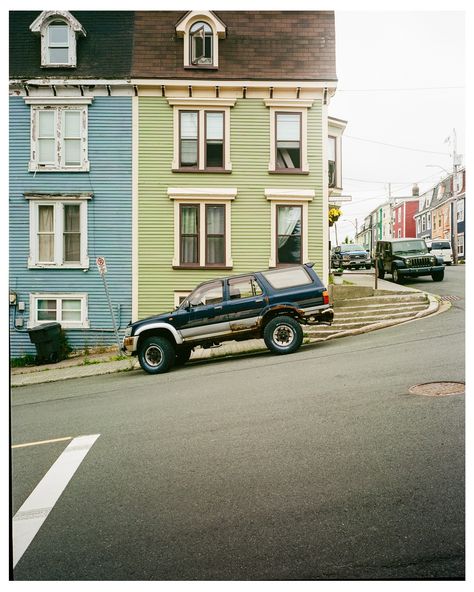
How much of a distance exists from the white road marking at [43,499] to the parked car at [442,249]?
12.7ft

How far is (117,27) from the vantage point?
18.9ft

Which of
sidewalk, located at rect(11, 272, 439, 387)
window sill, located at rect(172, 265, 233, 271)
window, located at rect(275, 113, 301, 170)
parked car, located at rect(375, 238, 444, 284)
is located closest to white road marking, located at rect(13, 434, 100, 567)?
sidewalk, located at rect(11, 272, 439, 387)

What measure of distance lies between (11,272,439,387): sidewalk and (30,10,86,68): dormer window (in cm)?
330

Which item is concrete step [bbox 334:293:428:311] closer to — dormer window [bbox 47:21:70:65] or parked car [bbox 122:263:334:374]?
parked car [bbox 122:263:334:374]

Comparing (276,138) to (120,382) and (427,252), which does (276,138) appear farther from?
(120,382)

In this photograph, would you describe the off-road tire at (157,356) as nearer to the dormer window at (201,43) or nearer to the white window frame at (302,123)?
the white window frame at (302,123)

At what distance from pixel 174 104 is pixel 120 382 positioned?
11.9 ft

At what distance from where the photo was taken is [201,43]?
578 centimetres

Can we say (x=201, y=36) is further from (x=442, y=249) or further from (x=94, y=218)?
(x=442, y=249)

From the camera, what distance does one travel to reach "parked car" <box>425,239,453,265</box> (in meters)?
5.06

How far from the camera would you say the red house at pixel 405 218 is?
5.42m

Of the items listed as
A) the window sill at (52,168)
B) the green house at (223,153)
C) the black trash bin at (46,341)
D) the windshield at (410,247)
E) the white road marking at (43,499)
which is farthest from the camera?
the windshield at (410,247)

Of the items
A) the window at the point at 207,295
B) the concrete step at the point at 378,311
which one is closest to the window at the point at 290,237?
the window at the point at 207,295

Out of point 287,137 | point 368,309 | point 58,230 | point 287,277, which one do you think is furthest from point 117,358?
point 287,137
